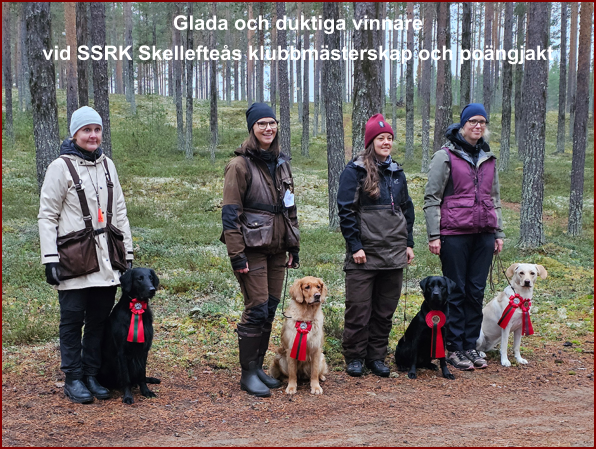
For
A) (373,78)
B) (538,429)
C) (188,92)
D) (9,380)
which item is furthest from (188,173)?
(538,429)

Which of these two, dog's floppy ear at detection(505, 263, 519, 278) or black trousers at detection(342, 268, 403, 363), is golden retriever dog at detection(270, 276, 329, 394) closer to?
black trousers at detection(342, 268, 403, 363)

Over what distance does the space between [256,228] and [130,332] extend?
146cm

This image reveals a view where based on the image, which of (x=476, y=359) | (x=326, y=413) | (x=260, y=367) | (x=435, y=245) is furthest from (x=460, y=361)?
(x=260, y=367)

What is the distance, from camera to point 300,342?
487 cm

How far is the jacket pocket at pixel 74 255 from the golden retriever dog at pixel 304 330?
1.89 meters

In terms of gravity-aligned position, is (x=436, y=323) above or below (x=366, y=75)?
below

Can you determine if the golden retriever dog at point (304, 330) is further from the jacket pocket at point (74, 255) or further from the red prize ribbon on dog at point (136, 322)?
the jacket pocket at point (74, 255)

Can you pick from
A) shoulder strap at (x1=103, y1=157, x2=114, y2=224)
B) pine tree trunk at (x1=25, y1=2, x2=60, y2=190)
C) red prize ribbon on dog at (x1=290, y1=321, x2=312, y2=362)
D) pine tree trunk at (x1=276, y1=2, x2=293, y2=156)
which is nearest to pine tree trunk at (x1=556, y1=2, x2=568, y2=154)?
pine tree trunk at (x1=276, y1=2, x2=293, y2=156)

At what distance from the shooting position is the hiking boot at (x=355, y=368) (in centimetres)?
547

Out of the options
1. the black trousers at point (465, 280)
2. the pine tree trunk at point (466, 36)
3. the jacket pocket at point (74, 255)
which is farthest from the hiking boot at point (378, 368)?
the pine tree trunk at point (466, 36)

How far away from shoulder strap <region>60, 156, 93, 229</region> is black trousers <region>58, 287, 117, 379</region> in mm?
608

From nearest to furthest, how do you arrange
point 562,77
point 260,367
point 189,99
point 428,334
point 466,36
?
point 260,367 → point 428,334 → point 466,36 → point 189,99 → point 562,77

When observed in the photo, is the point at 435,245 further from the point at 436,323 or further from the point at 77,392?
the point at 77,392

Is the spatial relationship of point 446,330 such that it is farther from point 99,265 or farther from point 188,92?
point 188,92
